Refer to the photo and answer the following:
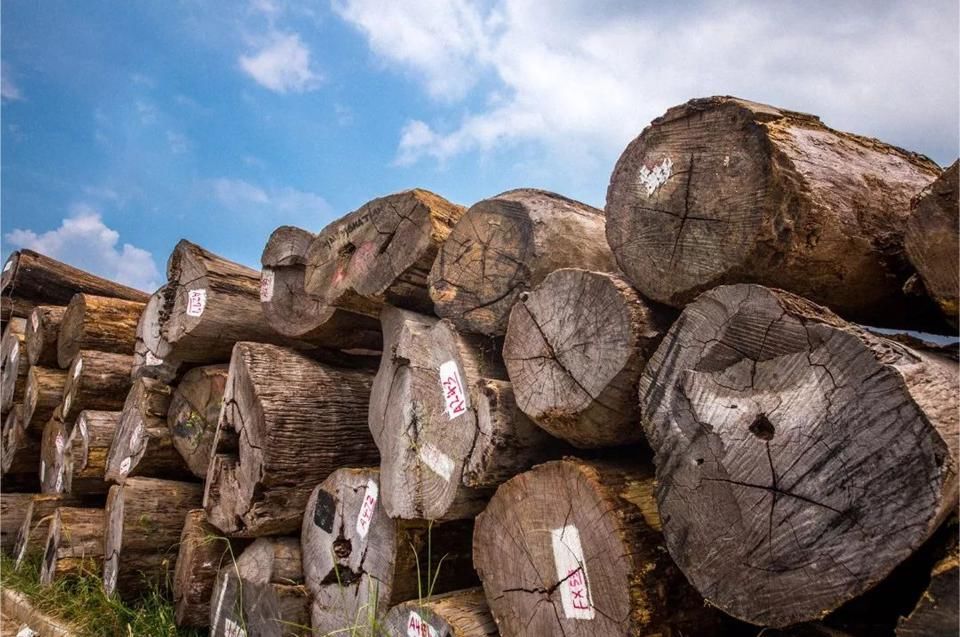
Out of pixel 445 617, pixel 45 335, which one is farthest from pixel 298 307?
pixel 45 335

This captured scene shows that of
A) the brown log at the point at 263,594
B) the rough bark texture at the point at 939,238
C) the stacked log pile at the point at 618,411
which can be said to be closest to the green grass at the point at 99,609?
the stacked log pile at the point at 618,411

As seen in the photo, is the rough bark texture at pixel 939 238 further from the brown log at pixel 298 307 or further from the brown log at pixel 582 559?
the brown log at pixel 298 307

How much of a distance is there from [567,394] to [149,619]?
2.87 metres

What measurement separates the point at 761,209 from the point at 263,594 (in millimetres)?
2468

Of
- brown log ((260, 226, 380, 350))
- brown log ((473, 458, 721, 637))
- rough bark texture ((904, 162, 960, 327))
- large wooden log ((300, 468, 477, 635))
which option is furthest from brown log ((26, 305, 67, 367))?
rough bark texture ((904, 162, 960, 327))

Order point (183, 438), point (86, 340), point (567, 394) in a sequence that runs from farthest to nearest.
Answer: point (86, 340) < point (183, 438) < point (567, 394)

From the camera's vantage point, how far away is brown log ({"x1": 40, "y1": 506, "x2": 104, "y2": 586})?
4.39 m

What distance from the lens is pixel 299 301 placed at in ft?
11.7

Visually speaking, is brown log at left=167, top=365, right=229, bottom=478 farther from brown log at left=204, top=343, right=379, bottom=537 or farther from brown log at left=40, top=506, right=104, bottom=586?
brown log at left=40, top=506, right=104, bottom=586

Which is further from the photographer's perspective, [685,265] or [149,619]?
[149,619]

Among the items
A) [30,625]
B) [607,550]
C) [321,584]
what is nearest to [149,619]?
[30,625]

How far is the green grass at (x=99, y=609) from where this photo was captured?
3.70 meters

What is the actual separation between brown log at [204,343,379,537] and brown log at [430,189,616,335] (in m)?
0.97

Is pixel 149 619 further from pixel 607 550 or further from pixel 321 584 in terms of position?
pixel 607 550
